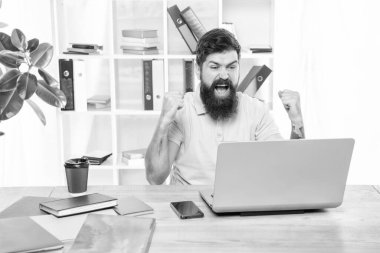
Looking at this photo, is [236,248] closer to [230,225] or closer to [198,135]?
[230,225]

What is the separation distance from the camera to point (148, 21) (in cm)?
353

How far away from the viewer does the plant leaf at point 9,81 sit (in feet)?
4.57

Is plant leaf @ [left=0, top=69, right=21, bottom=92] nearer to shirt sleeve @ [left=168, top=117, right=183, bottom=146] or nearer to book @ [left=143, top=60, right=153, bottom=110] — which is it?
shirt sleeve @ [left=168, top=117, right=183, bottom=146]

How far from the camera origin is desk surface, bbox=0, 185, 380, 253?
134 cm

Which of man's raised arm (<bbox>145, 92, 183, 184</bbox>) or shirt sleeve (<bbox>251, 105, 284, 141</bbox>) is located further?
shirt sleeve (<bbox>251, 105, 284, 141</bbox>)

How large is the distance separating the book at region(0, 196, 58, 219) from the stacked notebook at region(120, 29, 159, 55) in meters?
1.72

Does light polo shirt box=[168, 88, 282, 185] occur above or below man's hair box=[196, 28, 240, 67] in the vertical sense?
below

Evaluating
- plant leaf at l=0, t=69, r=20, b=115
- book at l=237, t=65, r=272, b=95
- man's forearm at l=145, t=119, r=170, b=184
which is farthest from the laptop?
book at l=237, t=65, r=272, b=95

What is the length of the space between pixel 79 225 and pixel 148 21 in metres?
2.31

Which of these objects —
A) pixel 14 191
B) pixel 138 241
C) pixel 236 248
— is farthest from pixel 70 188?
pixel 236 248

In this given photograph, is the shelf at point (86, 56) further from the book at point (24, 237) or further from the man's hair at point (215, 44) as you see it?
the book at point (24, 237)

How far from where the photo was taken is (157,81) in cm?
328

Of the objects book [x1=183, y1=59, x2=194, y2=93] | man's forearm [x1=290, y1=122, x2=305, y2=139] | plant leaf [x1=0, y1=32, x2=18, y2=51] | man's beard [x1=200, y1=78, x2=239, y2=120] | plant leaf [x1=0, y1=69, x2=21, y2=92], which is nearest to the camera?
plant leaf [x1=0, y1=69, x2=21, y2=92]

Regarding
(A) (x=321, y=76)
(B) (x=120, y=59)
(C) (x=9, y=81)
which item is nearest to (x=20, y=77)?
(C) (x=9, y=81)
